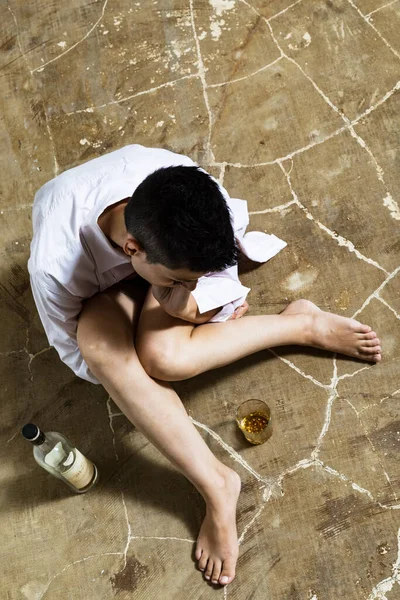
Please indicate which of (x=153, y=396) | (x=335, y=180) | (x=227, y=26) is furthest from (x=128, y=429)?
(x=227, y=26)

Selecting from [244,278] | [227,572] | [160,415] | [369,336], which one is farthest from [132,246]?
[227,572]

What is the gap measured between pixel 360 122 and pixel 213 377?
849 millimetres

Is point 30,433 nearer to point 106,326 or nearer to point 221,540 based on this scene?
point 106,326

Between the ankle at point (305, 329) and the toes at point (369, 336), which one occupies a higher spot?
the ankle at point (305, 329)

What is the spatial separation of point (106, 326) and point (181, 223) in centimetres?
40

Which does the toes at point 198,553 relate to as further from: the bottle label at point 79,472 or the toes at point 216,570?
the bottle label at point 79,472

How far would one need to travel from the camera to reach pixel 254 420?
156 cm

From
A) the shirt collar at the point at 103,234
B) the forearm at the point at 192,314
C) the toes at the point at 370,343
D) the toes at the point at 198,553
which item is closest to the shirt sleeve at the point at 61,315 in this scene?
the shirt collar at the point at 103,234

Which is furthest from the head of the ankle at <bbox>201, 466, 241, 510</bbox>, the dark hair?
the ankle at <bbox>201, 466, 241, 510</bbox>

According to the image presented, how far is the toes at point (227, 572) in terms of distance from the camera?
1.47 m

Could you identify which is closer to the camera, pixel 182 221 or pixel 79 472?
pixel 182 221

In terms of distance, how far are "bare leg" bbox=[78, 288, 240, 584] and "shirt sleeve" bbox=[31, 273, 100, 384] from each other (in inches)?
1.5

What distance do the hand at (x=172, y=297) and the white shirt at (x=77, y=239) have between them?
0.24ft

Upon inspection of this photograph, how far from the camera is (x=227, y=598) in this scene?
1477 mm
